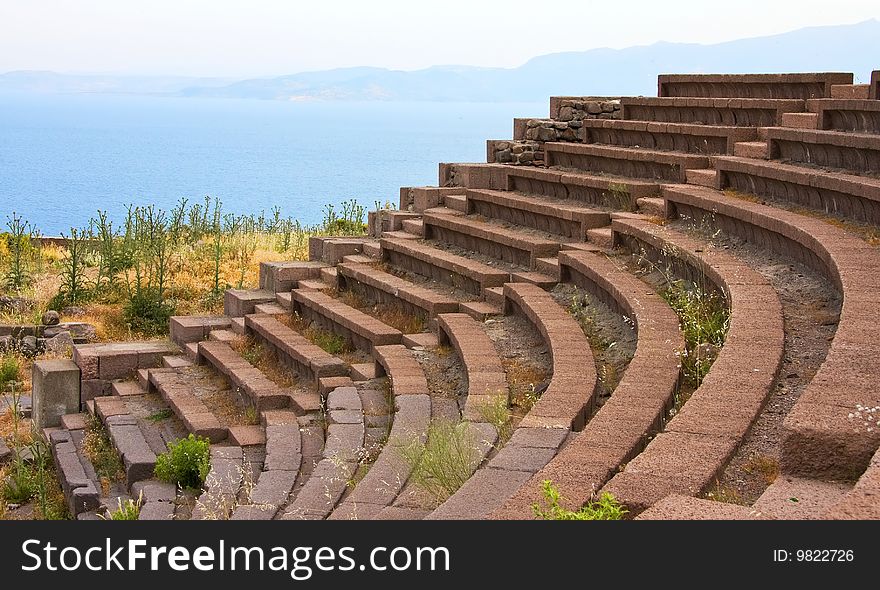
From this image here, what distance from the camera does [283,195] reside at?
66.8 meters

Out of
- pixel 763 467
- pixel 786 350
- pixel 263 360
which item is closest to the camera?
pixel 763 467

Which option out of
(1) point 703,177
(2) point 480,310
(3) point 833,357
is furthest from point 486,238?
(3) point 833,357

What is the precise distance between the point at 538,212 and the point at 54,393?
546 centimetres

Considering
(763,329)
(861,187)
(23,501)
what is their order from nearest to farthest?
(763,329), (861,187), (23,501)

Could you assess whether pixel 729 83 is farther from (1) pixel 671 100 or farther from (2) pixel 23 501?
(2) pixel 23 501

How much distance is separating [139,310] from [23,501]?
224 inches

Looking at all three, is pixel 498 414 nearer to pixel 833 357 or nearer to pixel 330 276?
pixel 833 357

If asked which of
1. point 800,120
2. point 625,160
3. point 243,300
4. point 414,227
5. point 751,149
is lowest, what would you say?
point 243,300

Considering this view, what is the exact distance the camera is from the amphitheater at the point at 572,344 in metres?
5.28

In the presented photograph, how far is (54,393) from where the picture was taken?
1191 centimetres

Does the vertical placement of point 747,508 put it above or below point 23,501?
above

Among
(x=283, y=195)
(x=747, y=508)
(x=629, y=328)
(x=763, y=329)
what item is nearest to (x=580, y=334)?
(x=629, y=328)

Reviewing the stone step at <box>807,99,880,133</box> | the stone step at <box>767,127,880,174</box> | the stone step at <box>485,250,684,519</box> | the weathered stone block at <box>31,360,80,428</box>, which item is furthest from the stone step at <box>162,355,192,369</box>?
the stone step at <box>807,99,880,133</box>

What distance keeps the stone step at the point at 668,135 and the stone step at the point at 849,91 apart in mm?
901
